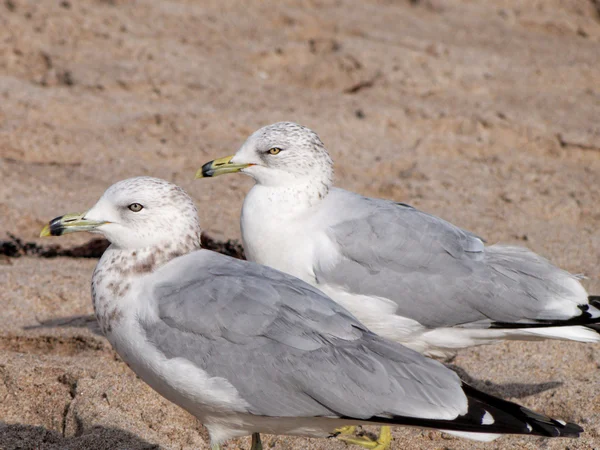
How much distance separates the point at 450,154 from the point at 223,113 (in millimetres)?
1787

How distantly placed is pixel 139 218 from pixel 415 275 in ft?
4.46

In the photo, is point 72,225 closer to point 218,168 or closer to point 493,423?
point 218,168

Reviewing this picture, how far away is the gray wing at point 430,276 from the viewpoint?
4.36 meters

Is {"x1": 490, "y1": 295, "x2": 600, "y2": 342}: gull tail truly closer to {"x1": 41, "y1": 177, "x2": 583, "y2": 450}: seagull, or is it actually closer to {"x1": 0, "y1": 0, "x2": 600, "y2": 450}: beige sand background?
{"x1": 0, "y1": 0, "x2": 600, "y2": 450}: beige sand background

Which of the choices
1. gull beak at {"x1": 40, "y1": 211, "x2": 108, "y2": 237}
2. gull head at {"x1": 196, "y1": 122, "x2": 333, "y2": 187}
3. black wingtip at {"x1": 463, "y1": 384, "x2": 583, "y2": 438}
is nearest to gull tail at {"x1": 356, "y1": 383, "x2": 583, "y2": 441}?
black wingtip at {"x1": 463, "y1": 384, "x2": 583, "y2": 438}

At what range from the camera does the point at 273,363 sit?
3.43 metres

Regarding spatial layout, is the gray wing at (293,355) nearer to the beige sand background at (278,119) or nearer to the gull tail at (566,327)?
the beige sand background at (278,119)

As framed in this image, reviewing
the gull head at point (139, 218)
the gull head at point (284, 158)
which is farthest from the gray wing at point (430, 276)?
the gull head at point (139, 218)

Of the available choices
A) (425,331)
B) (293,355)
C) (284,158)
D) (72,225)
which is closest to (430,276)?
(425,331)

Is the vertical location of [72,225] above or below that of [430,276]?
above

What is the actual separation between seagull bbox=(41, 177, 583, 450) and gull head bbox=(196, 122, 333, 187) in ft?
3.62

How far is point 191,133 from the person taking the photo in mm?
7172

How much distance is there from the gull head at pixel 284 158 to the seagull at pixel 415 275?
13 centimetres

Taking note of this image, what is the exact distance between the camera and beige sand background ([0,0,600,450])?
4.33 meters
